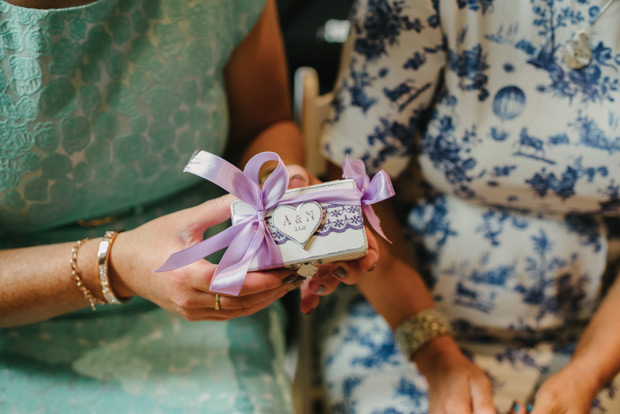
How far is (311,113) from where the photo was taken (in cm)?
104

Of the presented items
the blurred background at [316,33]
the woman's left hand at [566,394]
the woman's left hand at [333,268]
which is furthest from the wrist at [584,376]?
the blurred background at [316,33]

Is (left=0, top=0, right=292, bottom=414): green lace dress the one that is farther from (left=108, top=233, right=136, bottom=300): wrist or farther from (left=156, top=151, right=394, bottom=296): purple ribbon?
(left=156, top=151, right=394, bottom=296): purple ribbon

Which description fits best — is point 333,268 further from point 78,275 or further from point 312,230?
A: point 78,275

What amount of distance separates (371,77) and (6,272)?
649 mm

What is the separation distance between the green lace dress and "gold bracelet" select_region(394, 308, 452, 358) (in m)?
0.24

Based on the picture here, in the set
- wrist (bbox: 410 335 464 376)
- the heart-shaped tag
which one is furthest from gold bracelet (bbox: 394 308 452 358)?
the heart-shaped tag

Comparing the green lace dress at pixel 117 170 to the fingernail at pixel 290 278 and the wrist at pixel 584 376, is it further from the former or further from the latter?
the wrist at pixel 584 376

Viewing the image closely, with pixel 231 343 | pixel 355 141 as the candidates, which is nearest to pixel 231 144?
pixel 355 141

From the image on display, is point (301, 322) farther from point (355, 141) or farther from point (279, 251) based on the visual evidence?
point (279, 251)

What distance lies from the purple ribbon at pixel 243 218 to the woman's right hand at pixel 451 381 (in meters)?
0.42

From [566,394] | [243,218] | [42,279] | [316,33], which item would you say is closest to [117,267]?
[42,279]

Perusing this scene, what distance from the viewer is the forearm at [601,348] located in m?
0.85

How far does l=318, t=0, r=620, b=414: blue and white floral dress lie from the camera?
2.44 ft

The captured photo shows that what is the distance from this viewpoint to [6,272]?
2.30 ft
